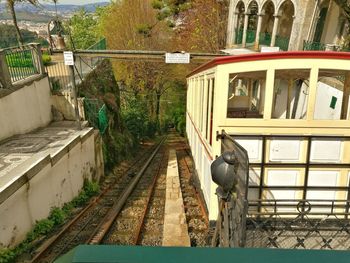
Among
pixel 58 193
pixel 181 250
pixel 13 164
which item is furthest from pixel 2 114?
pixel 181 250

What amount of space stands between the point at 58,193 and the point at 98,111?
5719mm

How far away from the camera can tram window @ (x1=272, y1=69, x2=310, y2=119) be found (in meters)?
6.94

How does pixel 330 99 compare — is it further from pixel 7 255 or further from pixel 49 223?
pixel 7 255

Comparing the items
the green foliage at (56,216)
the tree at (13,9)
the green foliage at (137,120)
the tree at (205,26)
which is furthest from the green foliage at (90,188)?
the tree at (205,26)

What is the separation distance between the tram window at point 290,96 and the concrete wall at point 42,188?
5.82m

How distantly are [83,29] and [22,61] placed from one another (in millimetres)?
51326

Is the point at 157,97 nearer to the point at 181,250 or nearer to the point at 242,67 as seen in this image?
the point at 242,67

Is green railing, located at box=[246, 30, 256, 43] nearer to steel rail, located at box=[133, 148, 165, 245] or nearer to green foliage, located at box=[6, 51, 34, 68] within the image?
steel rail, located at box=[133, 148, 165, 245]

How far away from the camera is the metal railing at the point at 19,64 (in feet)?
33.4

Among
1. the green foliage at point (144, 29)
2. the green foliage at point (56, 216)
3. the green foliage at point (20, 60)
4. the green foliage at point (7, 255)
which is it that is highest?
the green foliage at point (144, 29)

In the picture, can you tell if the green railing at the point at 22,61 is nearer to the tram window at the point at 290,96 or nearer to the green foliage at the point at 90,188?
the green foliage at the point at 90,188

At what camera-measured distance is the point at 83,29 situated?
59.2m

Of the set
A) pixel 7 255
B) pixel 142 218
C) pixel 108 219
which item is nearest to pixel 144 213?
pixel 142 218

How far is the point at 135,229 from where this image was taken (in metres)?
8.51
